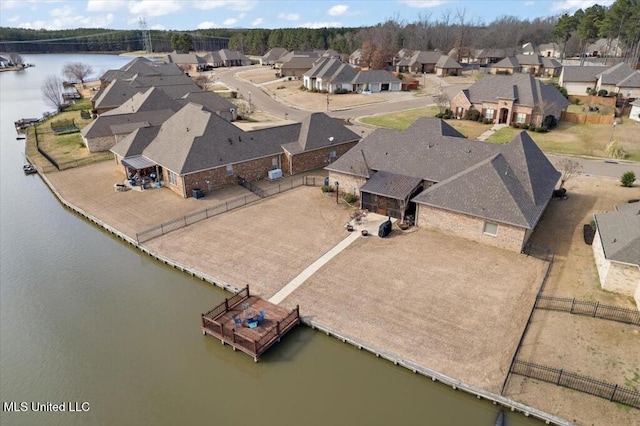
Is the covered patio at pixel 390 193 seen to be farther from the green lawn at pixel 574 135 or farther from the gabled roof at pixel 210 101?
the gabled roof at pixel 210 101

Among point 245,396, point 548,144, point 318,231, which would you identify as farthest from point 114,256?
point 548,144

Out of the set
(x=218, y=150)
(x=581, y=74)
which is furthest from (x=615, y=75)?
(x=218, y=150)

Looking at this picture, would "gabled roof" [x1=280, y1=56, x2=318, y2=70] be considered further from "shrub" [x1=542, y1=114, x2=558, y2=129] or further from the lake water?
the lake water

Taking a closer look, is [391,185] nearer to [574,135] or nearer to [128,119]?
[574,135]

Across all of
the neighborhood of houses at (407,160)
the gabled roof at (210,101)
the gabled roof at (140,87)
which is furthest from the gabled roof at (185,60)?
the gabled roof at (210,101)

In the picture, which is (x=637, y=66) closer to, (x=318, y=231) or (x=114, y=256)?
(x=318, y=231)

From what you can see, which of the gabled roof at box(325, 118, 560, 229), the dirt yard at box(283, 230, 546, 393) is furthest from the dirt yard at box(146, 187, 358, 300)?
the gabled roof at box(325, 118, 560, 229)
